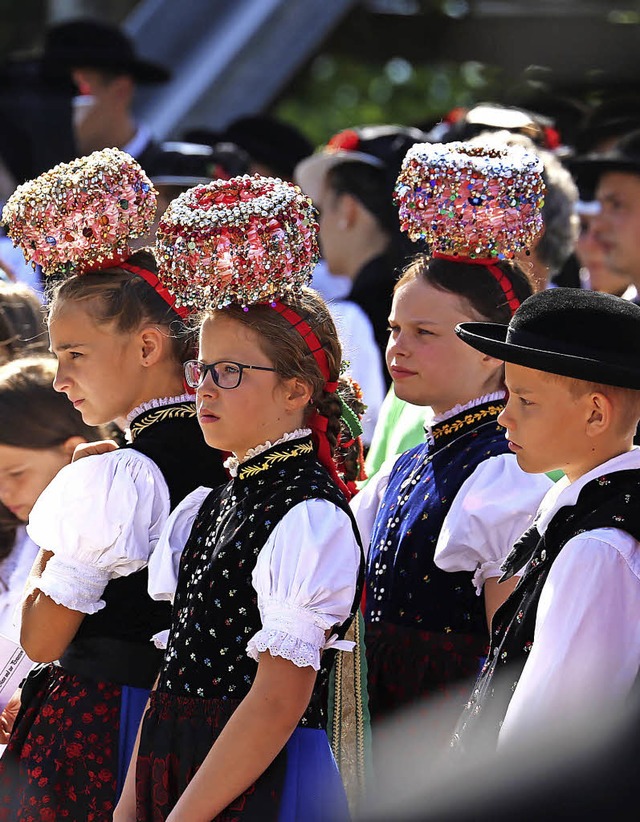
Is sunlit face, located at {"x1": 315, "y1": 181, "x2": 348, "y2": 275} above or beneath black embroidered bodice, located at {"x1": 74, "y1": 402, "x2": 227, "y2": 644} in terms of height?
above

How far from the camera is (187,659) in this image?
7.98ft

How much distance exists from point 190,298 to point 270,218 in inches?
8.8

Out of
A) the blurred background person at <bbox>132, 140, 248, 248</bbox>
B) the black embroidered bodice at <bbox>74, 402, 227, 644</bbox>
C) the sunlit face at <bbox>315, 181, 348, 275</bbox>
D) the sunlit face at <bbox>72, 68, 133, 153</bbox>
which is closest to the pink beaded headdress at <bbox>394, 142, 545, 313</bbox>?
the black embroidered bodice at <bbox>74, 402, 227, 644</bbox>

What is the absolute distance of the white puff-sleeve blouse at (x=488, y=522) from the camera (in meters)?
2.68

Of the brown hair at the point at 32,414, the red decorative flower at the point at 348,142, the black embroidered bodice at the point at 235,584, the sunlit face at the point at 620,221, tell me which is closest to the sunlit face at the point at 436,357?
the black embroidered bodice at the point at 235,584

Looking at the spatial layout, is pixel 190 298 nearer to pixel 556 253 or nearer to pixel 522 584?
pixel 522 584

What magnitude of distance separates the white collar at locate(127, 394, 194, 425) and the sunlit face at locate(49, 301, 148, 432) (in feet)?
0.07

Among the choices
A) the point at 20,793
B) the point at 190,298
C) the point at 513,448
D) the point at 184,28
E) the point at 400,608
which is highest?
the point at 184,28

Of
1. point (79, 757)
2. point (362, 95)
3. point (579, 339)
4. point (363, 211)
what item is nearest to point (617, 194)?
point (363, 211)

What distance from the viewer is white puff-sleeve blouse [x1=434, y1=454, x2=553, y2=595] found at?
2676mm

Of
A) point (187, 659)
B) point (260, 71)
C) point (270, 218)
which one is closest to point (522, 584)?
point (187, 659)

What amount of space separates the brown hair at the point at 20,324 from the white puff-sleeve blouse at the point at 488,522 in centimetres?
143

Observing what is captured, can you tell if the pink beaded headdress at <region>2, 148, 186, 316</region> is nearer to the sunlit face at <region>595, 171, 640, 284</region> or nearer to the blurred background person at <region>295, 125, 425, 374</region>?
the sunlit face at <region>595, 171, 640, 284</region>

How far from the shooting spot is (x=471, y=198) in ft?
9.73
